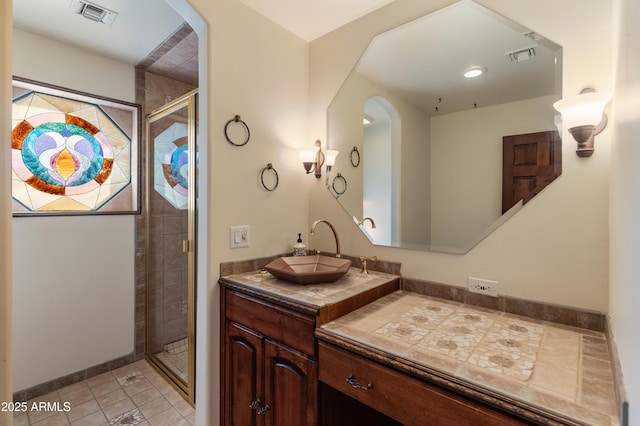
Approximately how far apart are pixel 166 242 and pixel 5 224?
1.74 metres

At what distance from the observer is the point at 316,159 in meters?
1.95

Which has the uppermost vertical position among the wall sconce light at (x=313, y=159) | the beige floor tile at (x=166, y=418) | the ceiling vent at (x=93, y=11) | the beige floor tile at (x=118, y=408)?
the ceiling vent at (x=93, y=11)

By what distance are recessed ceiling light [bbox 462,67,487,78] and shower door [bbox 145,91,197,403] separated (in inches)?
78.7

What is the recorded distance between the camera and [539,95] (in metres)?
1.25

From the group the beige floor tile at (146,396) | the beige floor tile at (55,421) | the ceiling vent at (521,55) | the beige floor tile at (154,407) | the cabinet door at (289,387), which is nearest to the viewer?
the cabinet door at (289,387)

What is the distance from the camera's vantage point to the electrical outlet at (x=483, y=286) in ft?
4.33

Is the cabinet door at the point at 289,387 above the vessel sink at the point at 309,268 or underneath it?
underneath

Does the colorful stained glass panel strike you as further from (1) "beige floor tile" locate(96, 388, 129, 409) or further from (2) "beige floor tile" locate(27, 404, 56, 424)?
(2) "beige floor tile" locate(27, 404, 56, 424)

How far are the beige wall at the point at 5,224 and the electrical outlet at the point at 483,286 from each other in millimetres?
1780

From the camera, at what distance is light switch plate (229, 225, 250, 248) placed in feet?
5.23

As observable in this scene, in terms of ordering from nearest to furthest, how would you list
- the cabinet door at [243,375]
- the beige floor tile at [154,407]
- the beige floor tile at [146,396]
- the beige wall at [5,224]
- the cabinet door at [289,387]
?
1. the beige wall at [5,224]
2. the cabinet door at [289,387]
3. the cabinet door at [243,375]
4. the beige floor tile at [154,407]
5. the beige floor tile at [146,396]

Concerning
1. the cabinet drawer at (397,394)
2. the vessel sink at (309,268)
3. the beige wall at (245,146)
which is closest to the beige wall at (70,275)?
the beige wall at (245,146)

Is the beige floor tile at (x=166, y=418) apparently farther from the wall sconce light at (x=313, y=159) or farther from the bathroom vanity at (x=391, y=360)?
the wall sconce light at (x=313, y=159)

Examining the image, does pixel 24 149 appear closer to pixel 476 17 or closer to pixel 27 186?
pixel 27 186
